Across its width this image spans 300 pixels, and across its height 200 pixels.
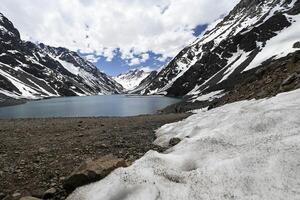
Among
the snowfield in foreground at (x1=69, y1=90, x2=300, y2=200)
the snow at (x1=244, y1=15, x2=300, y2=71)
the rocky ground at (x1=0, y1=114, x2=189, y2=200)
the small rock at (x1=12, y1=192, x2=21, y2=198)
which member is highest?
the snow at (x1=244, y1=15, x2=300, y2=71)

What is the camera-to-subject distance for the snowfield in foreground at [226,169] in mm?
12047

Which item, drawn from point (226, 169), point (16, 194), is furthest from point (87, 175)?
point (226, 169)

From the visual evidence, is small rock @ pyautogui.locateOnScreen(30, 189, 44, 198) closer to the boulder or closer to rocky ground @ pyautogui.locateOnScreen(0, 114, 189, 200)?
rocky ground @ pyautogui.locateOnScreen(0, 114, 189, 200)

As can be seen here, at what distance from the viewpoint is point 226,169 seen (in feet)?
44.4

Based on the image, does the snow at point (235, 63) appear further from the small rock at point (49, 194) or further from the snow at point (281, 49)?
the small rock at point (49, 194)

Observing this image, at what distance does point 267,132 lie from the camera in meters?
16.7

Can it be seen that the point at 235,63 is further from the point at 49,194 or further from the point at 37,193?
the point at 49,194

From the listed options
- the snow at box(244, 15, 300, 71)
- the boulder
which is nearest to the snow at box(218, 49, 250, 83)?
the snow at box(244, 15, 300, 71)

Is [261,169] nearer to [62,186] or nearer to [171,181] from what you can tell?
[171,181]

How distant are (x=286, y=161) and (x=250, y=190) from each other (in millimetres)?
2238

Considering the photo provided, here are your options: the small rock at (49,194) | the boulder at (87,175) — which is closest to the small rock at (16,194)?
the small rock at (49,194)

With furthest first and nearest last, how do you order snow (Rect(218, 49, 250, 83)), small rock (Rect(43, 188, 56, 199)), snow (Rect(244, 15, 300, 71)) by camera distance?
snow (Rect(218, 49, 250, 83))
snow (Rect(244, 15, 300, 71))
small rock (Rect(43, 188, 56, 199))

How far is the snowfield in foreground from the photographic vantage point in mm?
12047

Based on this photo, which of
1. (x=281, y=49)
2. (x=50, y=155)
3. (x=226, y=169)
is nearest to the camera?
(x=226, y=169)
